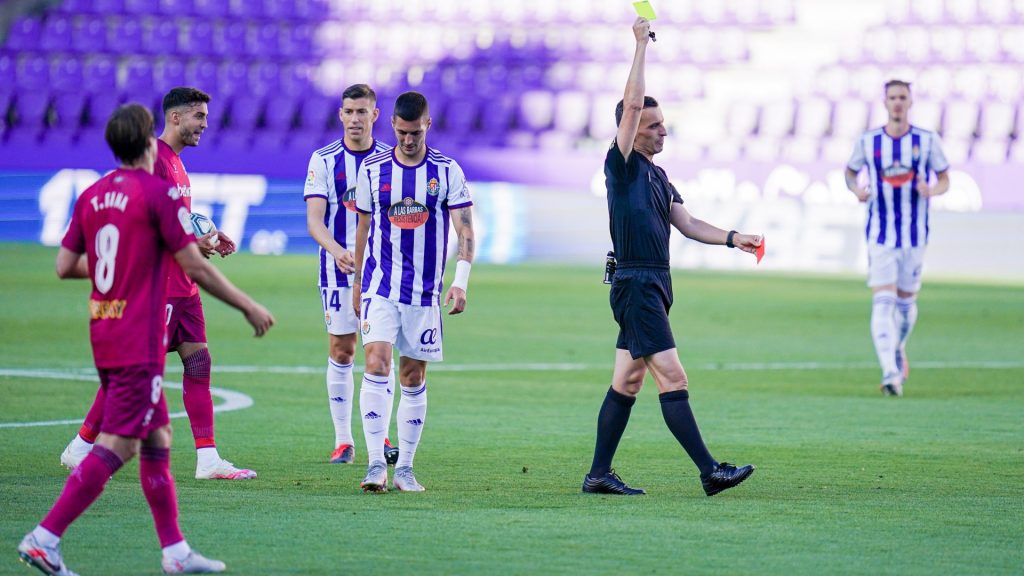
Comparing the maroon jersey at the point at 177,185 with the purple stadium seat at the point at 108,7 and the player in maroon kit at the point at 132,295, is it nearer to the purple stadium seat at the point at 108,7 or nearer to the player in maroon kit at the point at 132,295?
the player in maroon kit at the point at 132,295

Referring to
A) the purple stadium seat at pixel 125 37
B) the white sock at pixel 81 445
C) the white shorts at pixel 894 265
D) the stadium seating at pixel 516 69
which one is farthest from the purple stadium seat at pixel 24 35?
the white sock at pixel 81 445

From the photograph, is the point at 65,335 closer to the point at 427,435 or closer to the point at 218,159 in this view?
the point at 427,435

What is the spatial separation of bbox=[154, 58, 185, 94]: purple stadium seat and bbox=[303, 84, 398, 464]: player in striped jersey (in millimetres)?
23689

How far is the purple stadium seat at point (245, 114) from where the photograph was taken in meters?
31.4

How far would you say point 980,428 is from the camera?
34.6ft

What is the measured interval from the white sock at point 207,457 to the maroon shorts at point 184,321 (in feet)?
1.96

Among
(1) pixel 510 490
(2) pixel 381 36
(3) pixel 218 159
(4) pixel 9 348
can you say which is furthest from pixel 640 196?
(2) pixel 381 36

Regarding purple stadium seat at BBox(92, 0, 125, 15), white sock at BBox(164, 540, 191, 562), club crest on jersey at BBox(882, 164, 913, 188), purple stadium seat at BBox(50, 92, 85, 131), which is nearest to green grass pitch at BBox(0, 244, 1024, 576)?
white sock at BBox(164, 540, 191, 562)

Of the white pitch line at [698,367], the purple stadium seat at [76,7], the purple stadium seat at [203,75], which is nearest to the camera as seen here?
the white pitch line at [698,367]

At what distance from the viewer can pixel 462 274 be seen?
26.2 ft

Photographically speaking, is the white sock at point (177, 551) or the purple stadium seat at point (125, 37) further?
the purple stadium seat at point (125, 37)

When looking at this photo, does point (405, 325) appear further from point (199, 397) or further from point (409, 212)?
point (199, 397)

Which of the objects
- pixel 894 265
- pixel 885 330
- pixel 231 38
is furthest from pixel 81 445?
pixel 231 38

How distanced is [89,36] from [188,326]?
2755 cm
